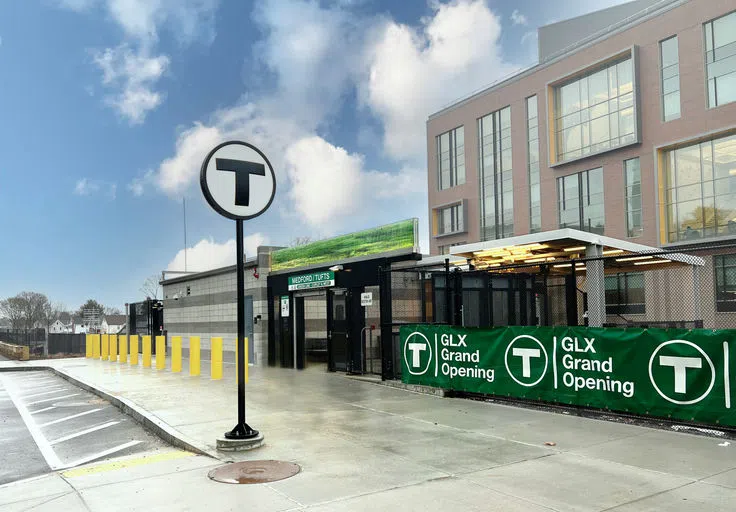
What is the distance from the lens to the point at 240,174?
8.07 meters

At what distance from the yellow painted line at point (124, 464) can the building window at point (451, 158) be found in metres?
46.7

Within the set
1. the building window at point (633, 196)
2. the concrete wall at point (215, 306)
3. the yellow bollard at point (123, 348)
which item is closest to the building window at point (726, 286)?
the building window at point (633, 196)

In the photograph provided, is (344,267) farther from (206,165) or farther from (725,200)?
(725,200)

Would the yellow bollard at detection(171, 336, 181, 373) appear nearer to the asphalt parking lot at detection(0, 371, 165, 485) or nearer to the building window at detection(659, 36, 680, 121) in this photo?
the asphalt parking lot at detection(0, 371, 165, 485)

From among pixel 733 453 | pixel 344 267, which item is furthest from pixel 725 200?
pixel 733 453

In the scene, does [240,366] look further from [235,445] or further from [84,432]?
[84,432]

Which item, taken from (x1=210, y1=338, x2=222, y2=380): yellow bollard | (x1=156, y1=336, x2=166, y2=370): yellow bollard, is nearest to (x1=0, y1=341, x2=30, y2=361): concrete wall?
(x1=156, y1=336, x2=166, y2=370): yellow bollard

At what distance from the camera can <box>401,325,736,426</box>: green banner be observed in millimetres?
8164

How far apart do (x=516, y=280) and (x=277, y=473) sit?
41.3 feet

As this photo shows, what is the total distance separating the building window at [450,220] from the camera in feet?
172

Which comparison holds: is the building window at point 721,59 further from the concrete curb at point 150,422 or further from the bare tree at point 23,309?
the bare tree at point 23,309

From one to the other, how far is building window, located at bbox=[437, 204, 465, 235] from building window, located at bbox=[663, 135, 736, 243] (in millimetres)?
18308

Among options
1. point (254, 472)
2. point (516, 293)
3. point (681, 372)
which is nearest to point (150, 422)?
point (254, 472)

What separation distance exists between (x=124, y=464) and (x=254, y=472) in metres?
1.77
